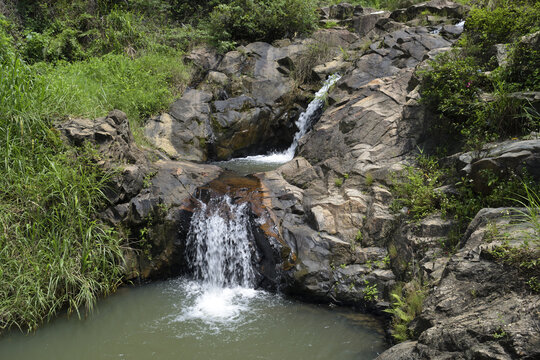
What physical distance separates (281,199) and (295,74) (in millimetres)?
6465

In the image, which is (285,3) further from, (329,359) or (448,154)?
(329,359)

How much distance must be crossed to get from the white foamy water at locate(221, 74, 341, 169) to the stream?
398 cm

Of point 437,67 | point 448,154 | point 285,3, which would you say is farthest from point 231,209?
point 285,3

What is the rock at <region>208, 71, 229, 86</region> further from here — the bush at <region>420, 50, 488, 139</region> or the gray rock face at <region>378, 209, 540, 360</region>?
the gray rock face at <region>378, 209, 540, 360</region>

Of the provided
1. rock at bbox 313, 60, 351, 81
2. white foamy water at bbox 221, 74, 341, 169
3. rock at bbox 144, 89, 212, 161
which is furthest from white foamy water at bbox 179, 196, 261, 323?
rock at bbox 313, 60, 351, 81

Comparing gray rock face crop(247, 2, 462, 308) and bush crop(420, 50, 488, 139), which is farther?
bush crop(420, 50, 488, 139)

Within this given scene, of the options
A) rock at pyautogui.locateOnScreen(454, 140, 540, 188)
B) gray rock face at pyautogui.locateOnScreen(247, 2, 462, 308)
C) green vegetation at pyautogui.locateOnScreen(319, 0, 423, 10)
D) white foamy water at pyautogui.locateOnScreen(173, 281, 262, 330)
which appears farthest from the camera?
green vegetation at pyautogui.locateOnScreen(319, 0, 423, 10)

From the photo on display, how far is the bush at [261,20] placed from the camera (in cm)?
1329

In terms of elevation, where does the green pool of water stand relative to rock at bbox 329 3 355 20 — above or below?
below

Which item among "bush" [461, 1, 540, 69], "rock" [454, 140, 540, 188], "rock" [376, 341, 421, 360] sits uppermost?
"bush" [461, 1, 540, 69]

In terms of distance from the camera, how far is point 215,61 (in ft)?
41.9

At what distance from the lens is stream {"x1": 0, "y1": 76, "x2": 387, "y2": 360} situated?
5.00 meters

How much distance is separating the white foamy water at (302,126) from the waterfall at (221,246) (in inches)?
151

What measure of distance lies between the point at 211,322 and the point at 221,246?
157cm
